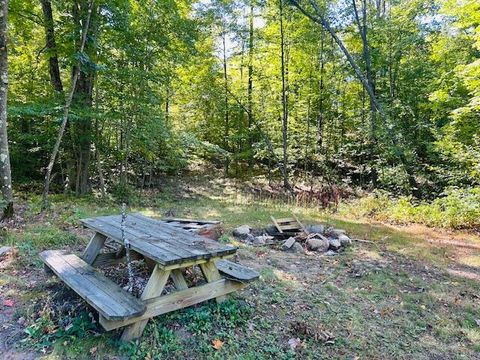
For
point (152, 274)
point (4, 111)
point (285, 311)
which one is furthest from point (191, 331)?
point (4, 111)

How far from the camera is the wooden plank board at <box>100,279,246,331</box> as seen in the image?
2066 mm

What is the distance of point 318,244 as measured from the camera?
5043 mm

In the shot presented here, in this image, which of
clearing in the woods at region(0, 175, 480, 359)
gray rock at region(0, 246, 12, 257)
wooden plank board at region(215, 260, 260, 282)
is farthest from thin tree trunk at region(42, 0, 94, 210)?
wooden plank board at region(215, 260, 260, 282)

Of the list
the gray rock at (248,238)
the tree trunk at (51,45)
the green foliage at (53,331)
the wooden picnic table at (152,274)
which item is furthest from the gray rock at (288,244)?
the tree trunk at (51,45)

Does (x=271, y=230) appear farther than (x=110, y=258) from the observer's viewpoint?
Yes

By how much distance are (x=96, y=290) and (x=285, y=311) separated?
5.33 ft

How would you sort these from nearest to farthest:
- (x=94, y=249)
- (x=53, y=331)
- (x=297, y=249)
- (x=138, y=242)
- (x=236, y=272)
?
1. (x=53, y=331)
2. (x=138, y=242)
3. (x=236, y=272)
4. (x=94, y=249)
5. (x=297, y=249)

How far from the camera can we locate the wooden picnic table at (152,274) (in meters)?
2.10

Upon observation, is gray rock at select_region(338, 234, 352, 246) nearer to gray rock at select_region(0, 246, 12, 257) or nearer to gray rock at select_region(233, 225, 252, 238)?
gray rock at select_region(233, 225, 252, 238)

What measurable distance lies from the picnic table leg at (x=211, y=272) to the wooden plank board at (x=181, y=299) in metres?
0.04

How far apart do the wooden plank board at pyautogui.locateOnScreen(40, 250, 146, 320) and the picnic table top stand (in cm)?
31

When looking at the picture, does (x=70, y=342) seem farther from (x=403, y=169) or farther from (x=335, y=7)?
(x=335, y=7)

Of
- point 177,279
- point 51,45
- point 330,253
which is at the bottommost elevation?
point 330,253

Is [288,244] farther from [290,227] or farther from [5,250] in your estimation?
[5,250]
